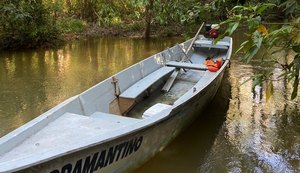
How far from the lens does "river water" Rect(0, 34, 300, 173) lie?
4254 mm

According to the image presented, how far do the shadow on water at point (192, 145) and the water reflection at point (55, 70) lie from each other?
7.60 feet

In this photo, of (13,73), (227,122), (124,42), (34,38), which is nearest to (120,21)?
(124,42)

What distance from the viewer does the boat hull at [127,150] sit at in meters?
2.66

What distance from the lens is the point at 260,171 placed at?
4.02 meters

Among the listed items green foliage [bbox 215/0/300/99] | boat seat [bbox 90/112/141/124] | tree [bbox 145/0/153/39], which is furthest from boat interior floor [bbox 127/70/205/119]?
tree [bbox 145/0/153/39]

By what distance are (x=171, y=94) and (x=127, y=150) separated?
97.0 inches

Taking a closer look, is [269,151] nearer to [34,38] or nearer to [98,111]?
[98,111]

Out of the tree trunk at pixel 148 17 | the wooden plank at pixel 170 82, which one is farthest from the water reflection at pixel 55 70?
the wooden plank at pixel 170 82

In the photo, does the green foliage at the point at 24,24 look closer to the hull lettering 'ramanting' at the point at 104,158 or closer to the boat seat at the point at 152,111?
the boat seat at the point at 152,111

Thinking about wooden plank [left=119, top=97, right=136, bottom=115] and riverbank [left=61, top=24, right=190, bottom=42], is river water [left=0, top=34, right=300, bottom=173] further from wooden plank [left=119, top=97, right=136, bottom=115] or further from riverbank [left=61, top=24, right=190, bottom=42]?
riverbank [left=61, top=24, right=190, bottom=42]

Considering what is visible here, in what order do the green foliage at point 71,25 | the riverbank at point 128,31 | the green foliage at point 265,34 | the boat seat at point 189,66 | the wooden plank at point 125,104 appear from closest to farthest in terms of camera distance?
the green foliage at point 265,34, the wooden plank at point 125,104, the boat seat at point 189,66, the green foliage at point 71,25, the riverbank at point 128,31

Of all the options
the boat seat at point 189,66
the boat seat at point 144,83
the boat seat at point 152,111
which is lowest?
the boat seat at point 152,111

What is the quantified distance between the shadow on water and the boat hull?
16cm

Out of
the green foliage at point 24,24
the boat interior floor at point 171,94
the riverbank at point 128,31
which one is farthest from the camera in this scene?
the riverbank at point 128,31
